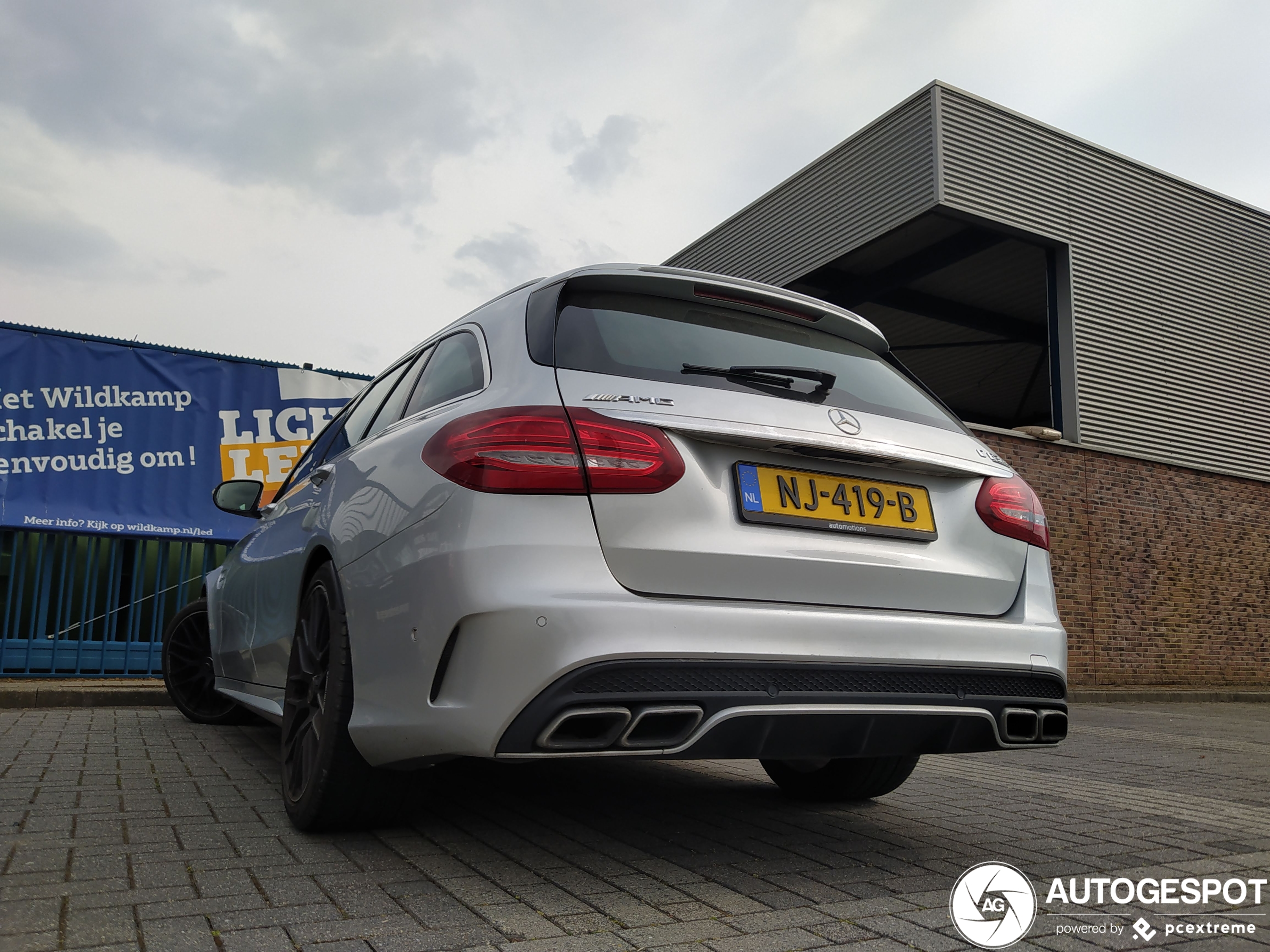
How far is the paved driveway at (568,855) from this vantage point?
87.0 inches

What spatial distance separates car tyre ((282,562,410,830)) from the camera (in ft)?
9.31

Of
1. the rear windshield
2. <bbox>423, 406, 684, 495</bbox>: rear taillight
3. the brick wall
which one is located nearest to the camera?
<bbox>423, 406, 684, 495</bbox>: rear taillight

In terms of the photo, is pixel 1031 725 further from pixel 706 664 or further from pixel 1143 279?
pixel 1143 279

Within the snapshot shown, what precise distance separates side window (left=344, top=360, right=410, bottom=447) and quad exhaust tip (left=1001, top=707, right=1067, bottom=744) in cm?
231

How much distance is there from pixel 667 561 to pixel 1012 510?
118 centimetres

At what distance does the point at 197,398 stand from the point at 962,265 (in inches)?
533

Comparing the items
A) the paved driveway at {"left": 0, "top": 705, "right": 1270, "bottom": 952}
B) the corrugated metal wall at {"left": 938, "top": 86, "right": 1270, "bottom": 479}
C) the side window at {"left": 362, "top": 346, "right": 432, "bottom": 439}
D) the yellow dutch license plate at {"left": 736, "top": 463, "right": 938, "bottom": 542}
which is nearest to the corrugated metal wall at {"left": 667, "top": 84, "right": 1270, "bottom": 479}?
the corrugated metal wall at {"left": 938, "top": 86, "right": 1270, "bottom": 479}

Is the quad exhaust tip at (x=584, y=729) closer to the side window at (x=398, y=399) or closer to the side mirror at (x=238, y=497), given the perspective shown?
the side window at (x=398, y=399)

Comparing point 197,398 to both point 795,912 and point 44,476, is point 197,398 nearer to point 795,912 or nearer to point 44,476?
point 44,476

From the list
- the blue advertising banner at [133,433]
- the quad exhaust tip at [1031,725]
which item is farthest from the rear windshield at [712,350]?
the blue advertising banner at [133,433]

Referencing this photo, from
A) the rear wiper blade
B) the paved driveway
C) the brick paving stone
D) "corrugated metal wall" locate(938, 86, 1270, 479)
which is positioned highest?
"corrugated metal wall" locate(938, 86, 1270, 479)

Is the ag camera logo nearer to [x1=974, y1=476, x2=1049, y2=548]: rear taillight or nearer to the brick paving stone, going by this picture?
the brick paving stone

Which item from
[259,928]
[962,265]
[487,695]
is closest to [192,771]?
[259,928]

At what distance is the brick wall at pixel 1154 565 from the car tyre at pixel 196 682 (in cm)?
945
